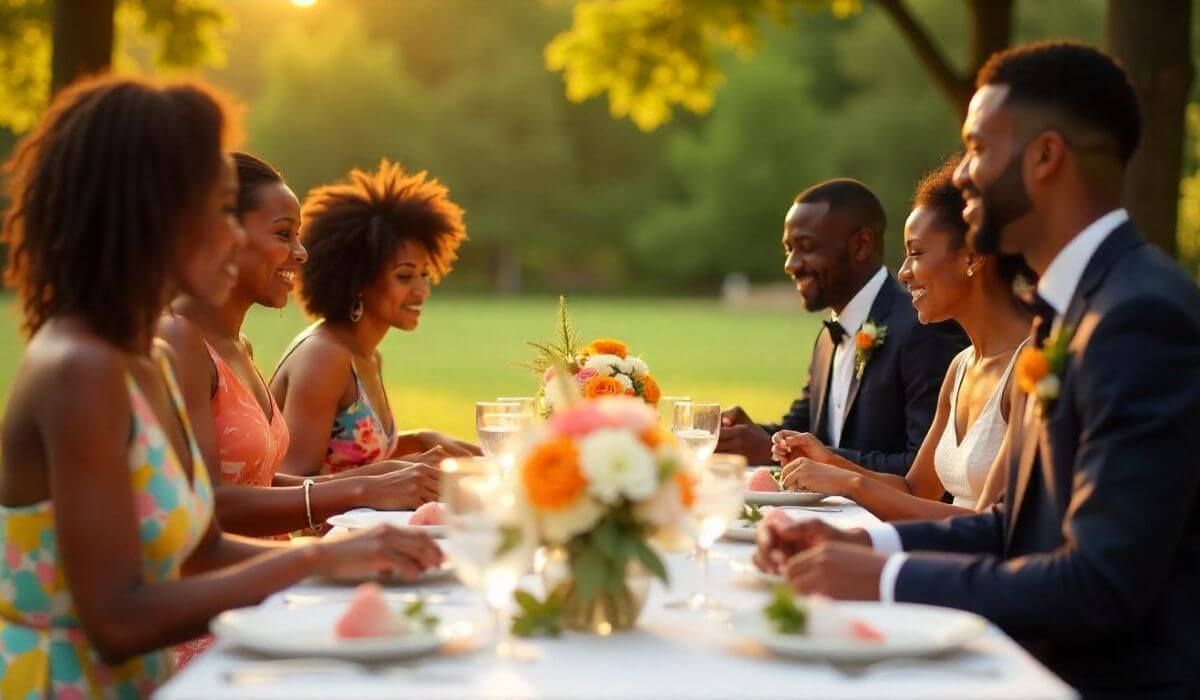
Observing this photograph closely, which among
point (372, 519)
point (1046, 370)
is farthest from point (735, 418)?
point (1046, 370)

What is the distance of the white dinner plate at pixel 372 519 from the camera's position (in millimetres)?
3916

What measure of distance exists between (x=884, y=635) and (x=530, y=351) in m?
24.9

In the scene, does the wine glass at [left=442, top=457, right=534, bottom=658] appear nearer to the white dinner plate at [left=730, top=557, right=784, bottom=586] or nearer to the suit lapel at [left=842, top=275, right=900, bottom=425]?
the white dinner plate at [left=730, top=557, right=784, bottom=586]

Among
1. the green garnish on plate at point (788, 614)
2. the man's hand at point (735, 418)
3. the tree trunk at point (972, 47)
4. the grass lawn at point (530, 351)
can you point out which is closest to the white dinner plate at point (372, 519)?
the grass lawn at point (530, 351)

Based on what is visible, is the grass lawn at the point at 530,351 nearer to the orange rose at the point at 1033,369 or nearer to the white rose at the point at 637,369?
the orange rose at the point at 1033,369

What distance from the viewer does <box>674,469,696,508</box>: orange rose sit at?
273cm

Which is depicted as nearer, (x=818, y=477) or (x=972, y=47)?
(x=818, y=477)

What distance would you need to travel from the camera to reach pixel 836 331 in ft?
23.5

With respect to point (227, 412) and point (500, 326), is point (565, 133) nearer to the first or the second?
point (500, 326)

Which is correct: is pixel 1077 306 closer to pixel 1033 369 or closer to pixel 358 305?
pixel 1033 369

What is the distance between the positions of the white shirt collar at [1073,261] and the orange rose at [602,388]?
2176mm

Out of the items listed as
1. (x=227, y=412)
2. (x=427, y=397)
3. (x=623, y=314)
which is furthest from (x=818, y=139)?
(x=227, y=412)

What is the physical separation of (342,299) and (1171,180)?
523 centimetres

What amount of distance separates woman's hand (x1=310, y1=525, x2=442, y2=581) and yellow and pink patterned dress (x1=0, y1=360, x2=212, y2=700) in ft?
0.97
